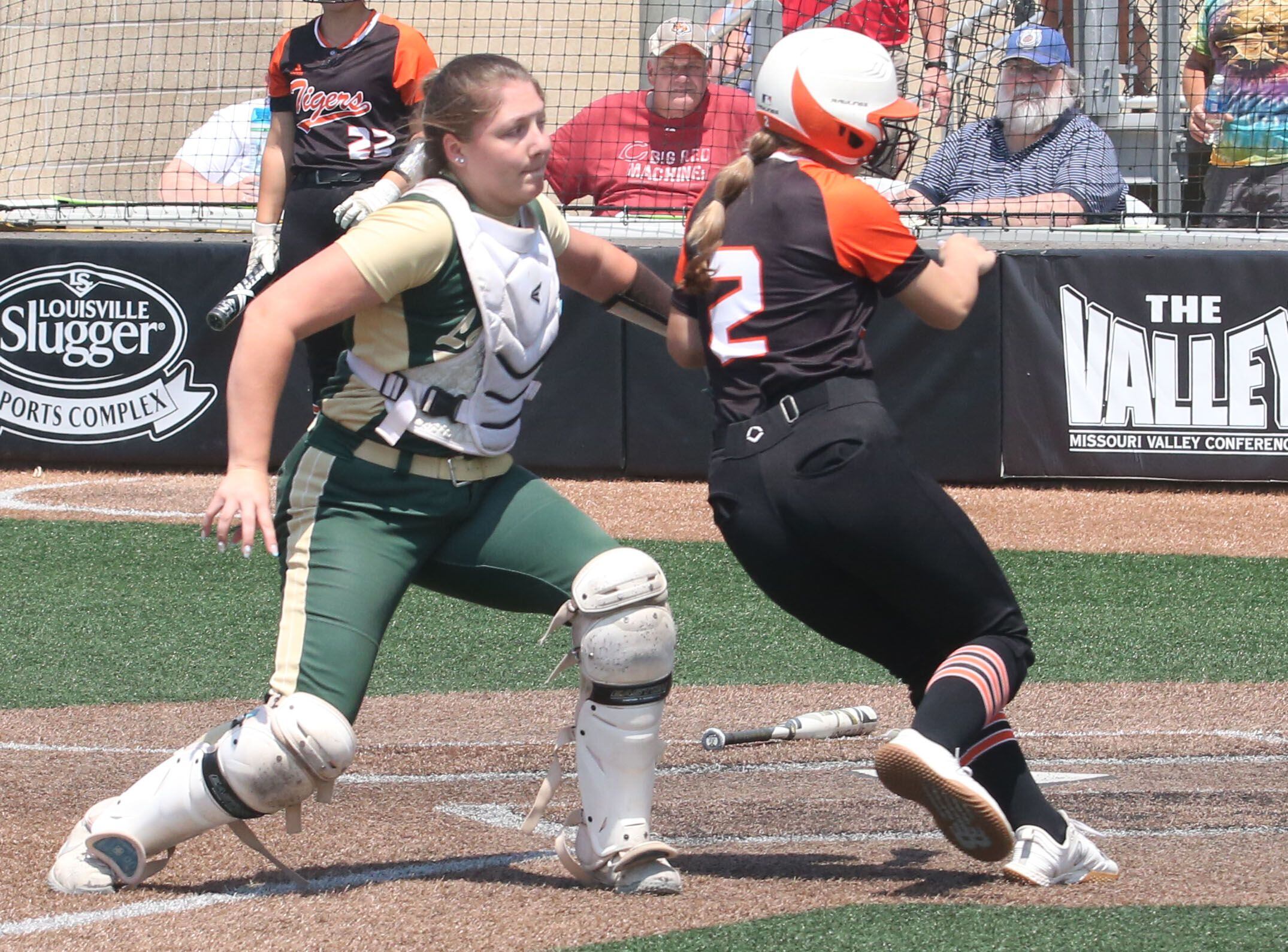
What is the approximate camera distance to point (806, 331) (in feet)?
10.8

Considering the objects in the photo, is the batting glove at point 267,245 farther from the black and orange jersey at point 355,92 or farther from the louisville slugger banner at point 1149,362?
the louisville slugger banner at point 1149,362

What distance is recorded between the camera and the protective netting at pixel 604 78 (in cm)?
1011

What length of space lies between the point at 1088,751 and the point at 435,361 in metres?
2.64

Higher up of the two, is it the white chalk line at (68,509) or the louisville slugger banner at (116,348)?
the louisville slugger banner at (116,348)

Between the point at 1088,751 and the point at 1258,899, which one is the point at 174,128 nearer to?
the point at 1088,751

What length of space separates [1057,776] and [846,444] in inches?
73.4

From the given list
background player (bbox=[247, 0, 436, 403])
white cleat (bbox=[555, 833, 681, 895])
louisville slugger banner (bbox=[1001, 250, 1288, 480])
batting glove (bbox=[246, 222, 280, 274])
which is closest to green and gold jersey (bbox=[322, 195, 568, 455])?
white cleat (bbox=[555, 833, 681, 895])

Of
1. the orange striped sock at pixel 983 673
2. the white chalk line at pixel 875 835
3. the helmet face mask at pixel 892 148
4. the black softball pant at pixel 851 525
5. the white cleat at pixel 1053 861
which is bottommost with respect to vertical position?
the white chalk line at pixel 875 835

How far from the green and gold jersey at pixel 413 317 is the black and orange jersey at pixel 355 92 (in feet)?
13.3

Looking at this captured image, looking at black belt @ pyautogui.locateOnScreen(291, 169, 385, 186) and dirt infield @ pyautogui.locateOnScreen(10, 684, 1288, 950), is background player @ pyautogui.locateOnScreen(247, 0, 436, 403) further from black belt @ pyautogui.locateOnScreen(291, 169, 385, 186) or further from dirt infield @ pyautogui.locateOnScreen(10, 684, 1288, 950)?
dirt infield @ pyautogui.locateOnScreen(10, 684, 1288, 950)

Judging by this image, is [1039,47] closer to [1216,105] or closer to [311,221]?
[1216,105]

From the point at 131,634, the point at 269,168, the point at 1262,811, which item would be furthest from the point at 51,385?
the point at 1262,811

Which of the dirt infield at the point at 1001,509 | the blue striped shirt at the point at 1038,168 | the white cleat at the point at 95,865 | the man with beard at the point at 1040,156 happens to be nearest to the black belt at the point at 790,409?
the white cleat at the point at 95,865

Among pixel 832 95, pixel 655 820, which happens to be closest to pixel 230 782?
pixel 655 820
